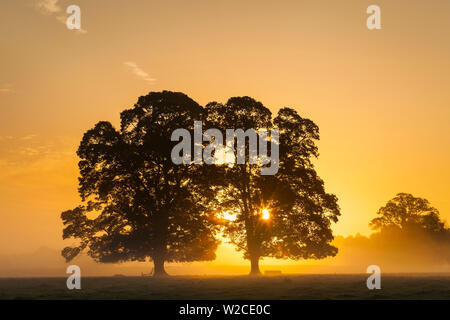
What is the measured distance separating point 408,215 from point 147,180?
220 feet

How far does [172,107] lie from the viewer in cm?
5094

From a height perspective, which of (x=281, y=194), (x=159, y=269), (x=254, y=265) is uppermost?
(x=281, y=194)

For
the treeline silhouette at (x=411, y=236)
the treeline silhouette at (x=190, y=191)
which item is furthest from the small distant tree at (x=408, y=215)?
the treeline silhouette at (x=190, y=191)

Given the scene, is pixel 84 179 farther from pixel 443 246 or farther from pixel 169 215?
pixel 443 246

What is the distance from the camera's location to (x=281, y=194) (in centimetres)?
5166

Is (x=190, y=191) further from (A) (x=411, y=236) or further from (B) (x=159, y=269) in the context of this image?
(A) (x=411, y=236)

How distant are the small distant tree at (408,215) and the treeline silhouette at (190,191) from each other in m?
50.9

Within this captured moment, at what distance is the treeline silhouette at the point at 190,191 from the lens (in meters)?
51.1

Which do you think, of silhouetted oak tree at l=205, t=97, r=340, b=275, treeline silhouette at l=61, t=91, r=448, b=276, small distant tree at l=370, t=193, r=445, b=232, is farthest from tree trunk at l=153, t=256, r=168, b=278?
small distant tree at l=370, t=193, r=445, b=232

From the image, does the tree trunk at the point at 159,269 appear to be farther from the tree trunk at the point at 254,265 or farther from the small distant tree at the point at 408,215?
the small distant tree at the point at 408,215

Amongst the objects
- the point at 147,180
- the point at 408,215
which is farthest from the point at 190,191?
the point at 408,215

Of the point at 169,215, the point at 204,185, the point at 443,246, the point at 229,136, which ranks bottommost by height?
the point at 443,246
